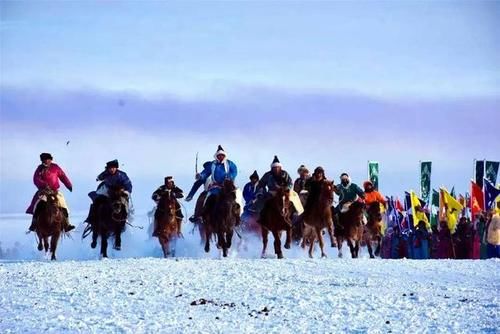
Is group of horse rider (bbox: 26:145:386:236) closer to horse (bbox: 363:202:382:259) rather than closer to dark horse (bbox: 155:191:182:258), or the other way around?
dark horse (bbox: 155:191:182:258)

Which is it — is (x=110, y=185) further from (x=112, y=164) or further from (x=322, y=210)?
(x=322, y=210)

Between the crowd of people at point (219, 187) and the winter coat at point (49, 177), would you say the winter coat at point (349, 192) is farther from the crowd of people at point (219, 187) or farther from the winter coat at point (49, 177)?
the winter coat at point (49, 177)

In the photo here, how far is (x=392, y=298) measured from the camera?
16266 mm

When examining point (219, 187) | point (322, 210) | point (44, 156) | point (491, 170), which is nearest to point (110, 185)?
point (44, 156)

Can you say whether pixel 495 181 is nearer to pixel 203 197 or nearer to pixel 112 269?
pixel 203 197

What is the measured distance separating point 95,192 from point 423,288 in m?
10.9

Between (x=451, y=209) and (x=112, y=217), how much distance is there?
19.0m

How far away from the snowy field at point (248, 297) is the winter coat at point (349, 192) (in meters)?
6.15

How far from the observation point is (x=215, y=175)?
1069 inches

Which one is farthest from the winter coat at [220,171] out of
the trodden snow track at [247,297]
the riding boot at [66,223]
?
the trodden snow track at [247,297]

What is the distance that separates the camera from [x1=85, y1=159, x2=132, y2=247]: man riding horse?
1022 inches

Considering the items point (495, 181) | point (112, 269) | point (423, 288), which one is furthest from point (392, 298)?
point (495, 181)

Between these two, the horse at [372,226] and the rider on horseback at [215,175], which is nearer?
the rider on horseback at [215,175]

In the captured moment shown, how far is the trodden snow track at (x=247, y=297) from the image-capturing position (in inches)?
556
